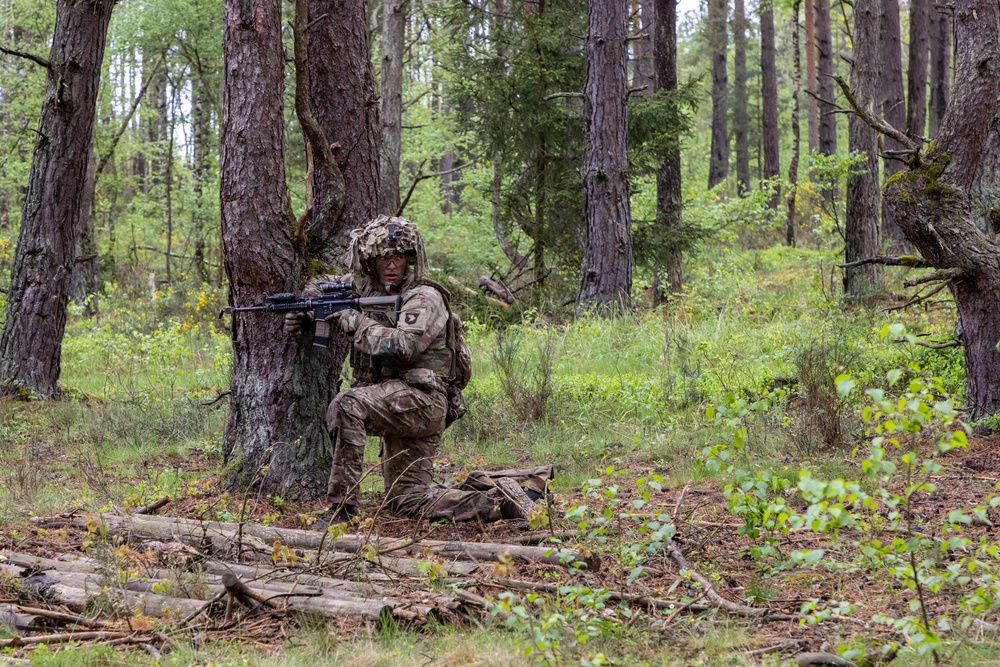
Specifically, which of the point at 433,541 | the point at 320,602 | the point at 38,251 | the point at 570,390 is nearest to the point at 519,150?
the point at 570,390

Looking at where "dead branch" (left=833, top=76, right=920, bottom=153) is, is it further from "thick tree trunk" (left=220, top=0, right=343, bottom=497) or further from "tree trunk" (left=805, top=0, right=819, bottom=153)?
"tree trunk" (left=805, top=0, right=819, bottom=153)

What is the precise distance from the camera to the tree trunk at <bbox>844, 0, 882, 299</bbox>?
13.7m

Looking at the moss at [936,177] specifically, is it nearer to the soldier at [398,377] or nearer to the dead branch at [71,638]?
the soldier at [398,377]

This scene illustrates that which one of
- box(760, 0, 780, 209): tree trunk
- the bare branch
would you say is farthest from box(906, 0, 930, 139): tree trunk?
the bare branch

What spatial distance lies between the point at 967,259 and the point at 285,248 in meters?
5.04

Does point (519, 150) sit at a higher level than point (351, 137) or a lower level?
higher

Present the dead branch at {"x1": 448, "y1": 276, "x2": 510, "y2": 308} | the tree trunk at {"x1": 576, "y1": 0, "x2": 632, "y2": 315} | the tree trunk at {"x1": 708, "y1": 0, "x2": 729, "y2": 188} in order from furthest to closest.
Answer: the tree trunk at {"x1": 708, "y1": 0, "x2": 729, "y2": 188}, the dead branch at {"x1": 448, "y1": 276, "x2": 510, "y2": 308}, the tree trunk at {"x1": 576, "y1": 0, "x2": 632, "y2": 315}

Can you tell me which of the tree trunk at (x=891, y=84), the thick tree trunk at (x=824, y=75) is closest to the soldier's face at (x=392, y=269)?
the thick tree trunk at (x=824, y=75)

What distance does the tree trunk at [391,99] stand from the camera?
49.6 feet

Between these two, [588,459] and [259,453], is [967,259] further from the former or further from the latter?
[259,453]

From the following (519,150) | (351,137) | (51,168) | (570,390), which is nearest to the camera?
(351,137)

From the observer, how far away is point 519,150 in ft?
48.3

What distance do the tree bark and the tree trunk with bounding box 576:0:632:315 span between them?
5769 mm

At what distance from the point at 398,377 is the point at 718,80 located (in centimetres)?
2379
